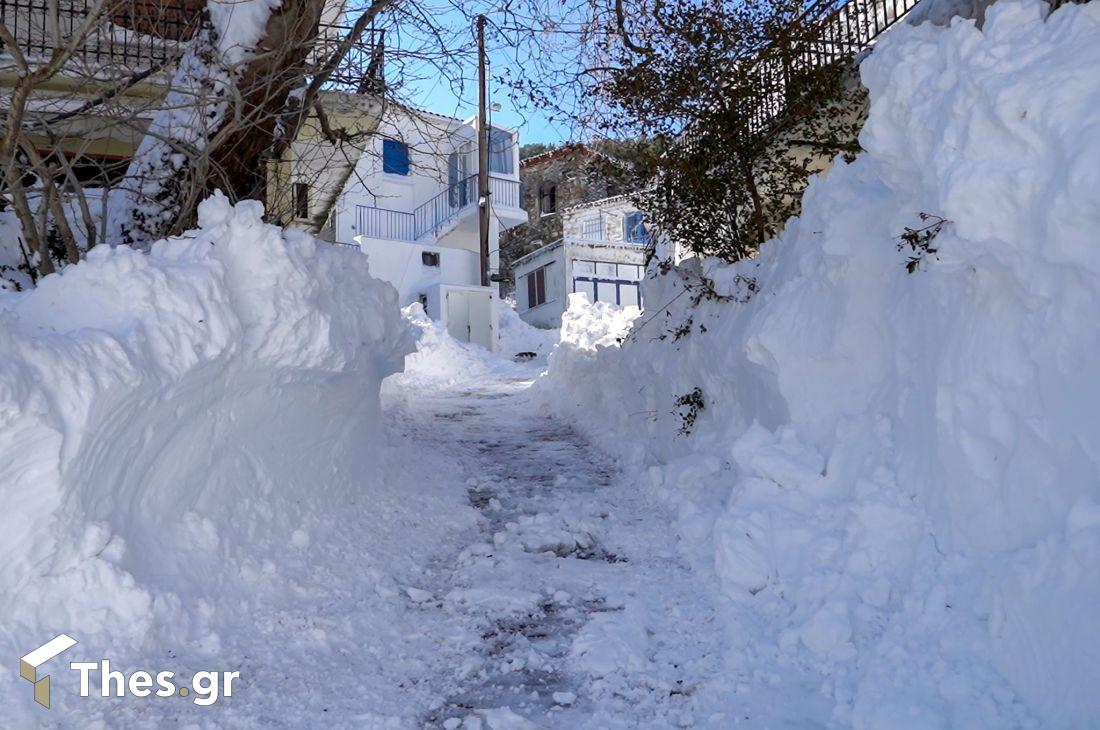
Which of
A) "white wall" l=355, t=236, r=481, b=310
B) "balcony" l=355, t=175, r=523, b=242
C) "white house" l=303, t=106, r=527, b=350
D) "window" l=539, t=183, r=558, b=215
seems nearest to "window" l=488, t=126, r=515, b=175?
"white house" l=303, t=106, r=527, b=350

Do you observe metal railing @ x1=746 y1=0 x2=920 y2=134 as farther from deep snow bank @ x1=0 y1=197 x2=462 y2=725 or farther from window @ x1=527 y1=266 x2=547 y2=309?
window @ x1=527 y1=266 x2=547 y2=309

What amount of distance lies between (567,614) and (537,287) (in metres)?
28.2

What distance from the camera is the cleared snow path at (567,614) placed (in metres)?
3.91

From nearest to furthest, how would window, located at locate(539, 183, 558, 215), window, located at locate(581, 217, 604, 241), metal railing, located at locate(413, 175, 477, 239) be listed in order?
metal railing, located at locate(413, 175, 477, 239) → window, located at locate(581, 217, 604, 241) → window, located at locate(539, 183, 558, 215)

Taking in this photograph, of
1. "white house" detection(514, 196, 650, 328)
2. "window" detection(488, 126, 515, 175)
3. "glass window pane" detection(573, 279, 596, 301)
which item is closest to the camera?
"window" detection(488, 126, 515, 175)

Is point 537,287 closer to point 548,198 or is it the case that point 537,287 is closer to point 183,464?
point 548,198

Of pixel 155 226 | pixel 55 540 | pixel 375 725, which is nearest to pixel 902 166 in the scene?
pixel 375 725

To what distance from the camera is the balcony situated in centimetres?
2759

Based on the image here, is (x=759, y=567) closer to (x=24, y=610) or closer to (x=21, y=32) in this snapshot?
(x=24, y=610)

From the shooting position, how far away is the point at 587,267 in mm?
30906

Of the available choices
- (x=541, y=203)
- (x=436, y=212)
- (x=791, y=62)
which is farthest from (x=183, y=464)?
(x=541, y=203)

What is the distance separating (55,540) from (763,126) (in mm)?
7235

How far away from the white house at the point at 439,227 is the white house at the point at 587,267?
286 centimetres

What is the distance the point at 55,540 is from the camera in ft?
12.2
